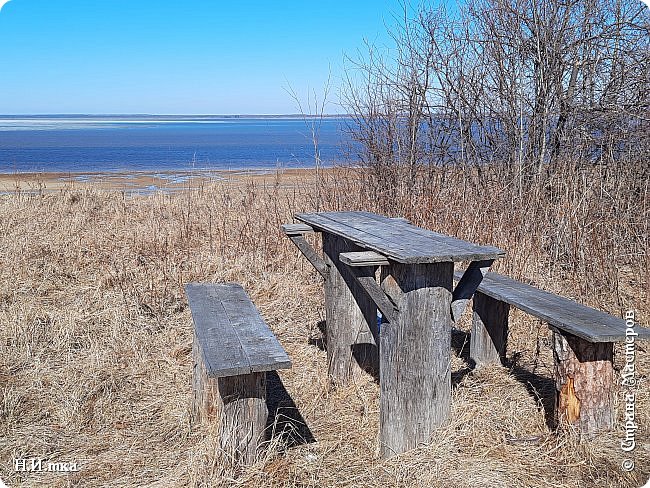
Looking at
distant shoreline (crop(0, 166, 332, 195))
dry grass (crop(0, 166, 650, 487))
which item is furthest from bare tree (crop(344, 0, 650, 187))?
distant shoreline (crop(0, 166, 332, 195))

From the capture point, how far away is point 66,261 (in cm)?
698

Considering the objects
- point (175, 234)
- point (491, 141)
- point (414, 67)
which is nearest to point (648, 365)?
point (491, 141)

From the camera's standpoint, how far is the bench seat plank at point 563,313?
3.14 meters

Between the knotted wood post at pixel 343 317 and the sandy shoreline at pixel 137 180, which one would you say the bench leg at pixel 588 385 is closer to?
the knotted wood post at pixel 343 317

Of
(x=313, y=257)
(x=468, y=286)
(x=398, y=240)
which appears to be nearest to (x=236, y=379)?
(x=398, y=240)

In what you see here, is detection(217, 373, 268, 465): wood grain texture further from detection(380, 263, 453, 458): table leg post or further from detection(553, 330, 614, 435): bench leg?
detection(553, 330, 614, 435): bench leg

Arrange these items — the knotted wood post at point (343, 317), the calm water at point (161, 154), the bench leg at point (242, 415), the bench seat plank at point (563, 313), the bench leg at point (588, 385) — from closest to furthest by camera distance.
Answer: the bench leg at point (242, 415), the bench seat plank at point (563, 313), the bench leg at point (588, 385), the knotted wood post at point (343, 317), the calm water at point (161, 154)

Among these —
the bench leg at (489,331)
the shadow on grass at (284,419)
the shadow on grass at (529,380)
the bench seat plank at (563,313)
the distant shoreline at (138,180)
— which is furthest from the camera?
the distant shoreline at (138,180)

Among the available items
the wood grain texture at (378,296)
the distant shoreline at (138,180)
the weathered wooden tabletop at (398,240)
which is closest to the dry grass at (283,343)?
the wood grain texture at (378,296)

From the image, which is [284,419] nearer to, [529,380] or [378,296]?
[378,296]

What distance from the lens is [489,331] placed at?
14.6 feet

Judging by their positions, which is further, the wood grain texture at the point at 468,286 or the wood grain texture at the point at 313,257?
the wood grain texture at the point at 313,257

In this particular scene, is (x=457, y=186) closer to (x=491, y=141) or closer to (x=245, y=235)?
(x=491, y=141)

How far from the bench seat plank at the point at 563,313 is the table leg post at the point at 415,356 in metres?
0.65
